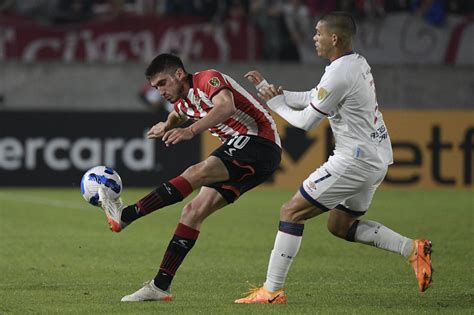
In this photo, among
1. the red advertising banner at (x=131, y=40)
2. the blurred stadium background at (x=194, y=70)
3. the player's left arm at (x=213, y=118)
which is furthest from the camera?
the red advertising banner at (x=131, y=40)

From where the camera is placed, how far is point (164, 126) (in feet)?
27.2

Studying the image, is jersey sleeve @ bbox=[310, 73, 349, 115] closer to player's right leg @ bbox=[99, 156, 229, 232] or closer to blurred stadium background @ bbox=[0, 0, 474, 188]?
player's right leg @ bbox=[99, 156, 229, 232]

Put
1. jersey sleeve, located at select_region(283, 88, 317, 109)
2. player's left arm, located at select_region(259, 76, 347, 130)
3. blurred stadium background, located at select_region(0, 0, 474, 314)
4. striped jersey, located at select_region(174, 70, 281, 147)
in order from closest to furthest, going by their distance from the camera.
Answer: player's left arm, located at select_region(259, 76, 347, 130), jersey sleeve, located at select_region(283, 88, 317, 109), striped jersey, located at select_region(174, 70, 281, 147), blurred stadium background, located at select_region(0, 0, 474, 314)

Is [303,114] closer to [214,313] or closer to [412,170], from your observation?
[214,313]

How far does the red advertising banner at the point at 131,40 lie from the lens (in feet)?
70.8

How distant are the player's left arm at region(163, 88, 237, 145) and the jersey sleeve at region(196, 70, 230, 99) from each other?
0.04 metres

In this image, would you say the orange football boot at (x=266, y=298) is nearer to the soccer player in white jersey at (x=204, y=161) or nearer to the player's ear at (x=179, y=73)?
the soccer player in white jersey at (x=204, y=161)

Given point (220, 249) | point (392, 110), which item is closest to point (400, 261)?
point (220, 249)

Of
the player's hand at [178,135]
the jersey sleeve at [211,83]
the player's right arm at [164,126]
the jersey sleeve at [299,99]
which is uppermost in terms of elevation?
the jersey sleeve at [211,83]

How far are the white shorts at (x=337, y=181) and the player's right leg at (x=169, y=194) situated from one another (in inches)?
25.3

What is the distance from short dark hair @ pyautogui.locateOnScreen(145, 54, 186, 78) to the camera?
26.7 feet

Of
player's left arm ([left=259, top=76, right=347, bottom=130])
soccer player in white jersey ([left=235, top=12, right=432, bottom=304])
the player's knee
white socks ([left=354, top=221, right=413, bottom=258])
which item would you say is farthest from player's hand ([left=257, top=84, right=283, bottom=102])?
white socks ([left=354, top=221, right=413, bottom=258])

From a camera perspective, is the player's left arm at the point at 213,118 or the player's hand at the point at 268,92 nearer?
the player's left arm at the point at 213,118

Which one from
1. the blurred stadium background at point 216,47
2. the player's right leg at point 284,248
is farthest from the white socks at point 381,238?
the blurred stadium background at point 216,47
